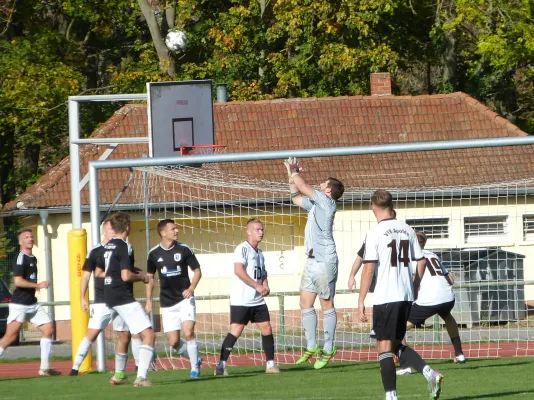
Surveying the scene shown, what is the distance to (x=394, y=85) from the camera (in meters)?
33.6

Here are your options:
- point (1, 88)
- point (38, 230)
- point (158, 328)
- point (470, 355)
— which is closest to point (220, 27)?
point (1, 88)

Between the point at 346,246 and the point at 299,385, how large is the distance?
11527mm

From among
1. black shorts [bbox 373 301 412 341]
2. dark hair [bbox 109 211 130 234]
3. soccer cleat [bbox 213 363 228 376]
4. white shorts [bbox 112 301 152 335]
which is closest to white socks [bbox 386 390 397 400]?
black shorts [bbox 373 301 412 341]

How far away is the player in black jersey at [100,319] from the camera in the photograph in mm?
11250

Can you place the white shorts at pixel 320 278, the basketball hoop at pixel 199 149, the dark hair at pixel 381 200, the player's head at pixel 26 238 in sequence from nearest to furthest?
the dark hair at pixel 381 200, the white shorts at pixel 320 278, the player's head at pixel 26 238, the basketball hoop at pixel 199 149

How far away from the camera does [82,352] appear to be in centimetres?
1225

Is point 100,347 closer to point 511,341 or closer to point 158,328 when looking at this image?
point 158,328

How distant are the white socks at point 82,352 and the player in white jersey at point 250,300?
1.53 meters

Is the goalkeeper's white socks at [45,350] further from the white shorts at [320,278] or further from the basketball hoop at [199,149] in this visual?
the basketball hoop at [199,149]

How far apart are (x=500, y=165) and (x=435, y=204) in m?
3.43

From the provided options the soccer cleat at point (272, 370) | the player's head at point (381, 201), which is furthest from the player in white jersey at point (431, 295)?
the player's head at point (381, 201)

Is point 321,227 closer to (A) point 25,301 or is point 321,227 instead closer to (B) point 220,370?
(B) point 220,370

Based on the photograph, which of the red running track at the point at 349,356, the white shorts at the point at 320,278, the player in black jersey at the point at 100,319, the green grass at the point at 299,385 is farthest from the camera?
the red running track at the point at 349,356

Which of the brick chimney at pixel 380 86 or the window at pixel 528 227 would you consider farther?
the brick chimney at pixel 380 86
